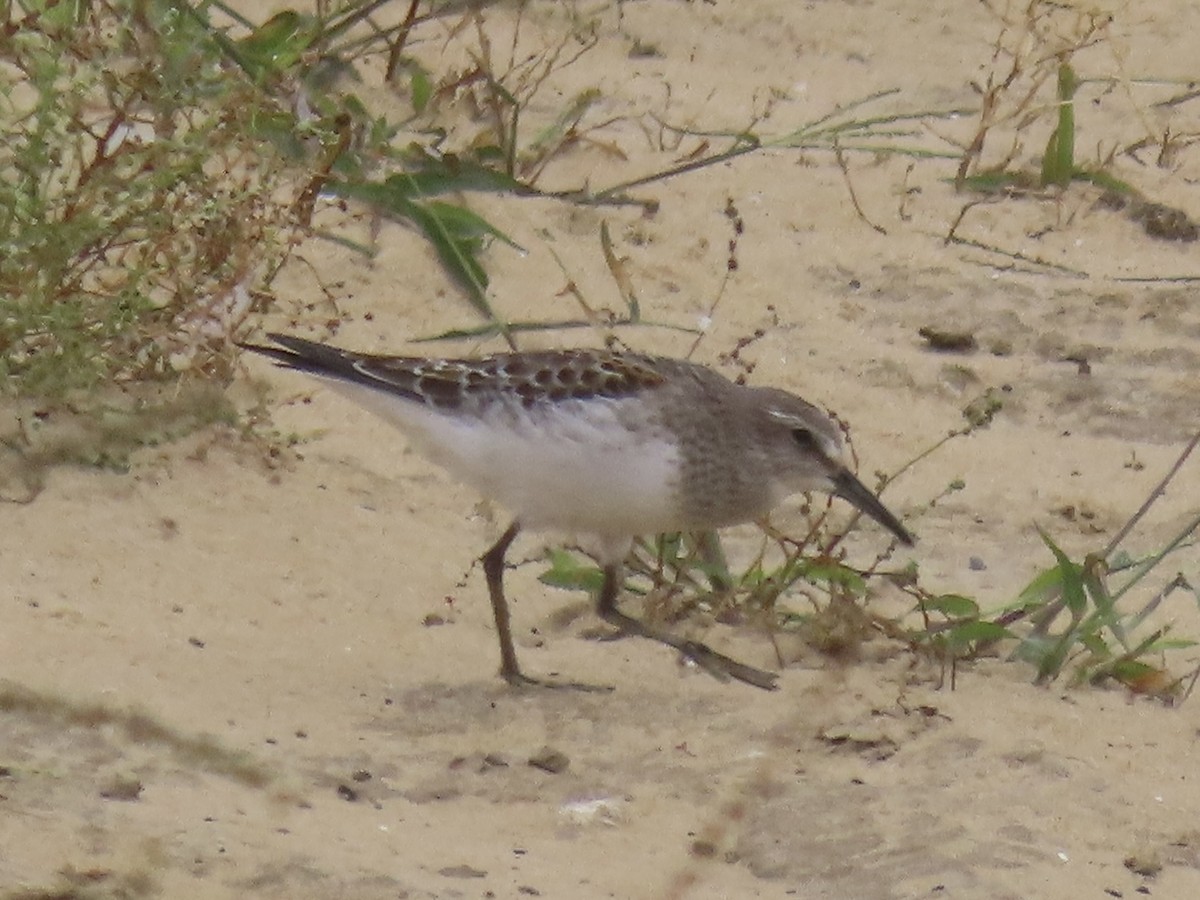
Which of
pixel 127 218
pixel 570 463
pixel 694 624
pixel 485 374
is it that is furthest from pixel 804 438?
pixel 127 218

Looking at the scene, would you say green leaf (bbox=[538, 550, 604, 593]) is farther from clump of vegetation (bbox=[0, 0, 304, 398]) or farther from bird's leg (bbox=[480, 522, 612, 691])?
clump of vegetation (bbox=[0, 0, 304, 398])

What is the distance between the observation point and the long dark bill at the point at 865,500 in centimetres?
548

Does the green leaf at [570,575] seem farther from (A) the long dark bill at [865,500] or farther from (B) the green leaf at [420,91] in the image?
(B) the green leaf at [420,91]

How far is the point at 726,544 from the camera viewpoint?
629cm

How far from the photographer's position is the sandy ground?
4051mm

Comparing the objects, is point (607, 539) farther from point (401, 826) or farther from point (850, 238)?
point (850, 238)

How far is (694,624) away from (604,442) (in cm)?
65

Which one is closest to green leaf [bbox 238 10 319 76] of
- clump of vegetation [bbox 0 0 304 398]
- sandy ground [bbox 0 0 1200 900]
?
sandy ground [bbox 0 0 1200 900]

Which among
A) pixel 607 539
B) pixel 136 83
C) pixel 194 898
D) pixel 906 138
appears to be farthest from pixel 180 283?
pixel 906 138

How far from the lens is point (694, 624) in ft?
18.1

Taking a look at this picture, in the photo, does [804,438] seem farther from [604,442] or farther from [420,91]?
[420,91]

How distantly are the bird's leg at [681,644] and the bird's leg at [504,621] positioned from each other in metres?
0.19

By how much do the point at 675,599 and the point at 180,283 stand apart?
1.50m

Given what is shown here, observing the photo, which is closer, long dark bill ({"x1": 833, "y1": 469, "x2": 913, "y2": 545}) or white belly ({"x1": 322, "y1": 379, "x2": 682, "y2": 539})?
white belly ({"x1": 322, "y1": 379, "x2": 682, "y2": 539})
